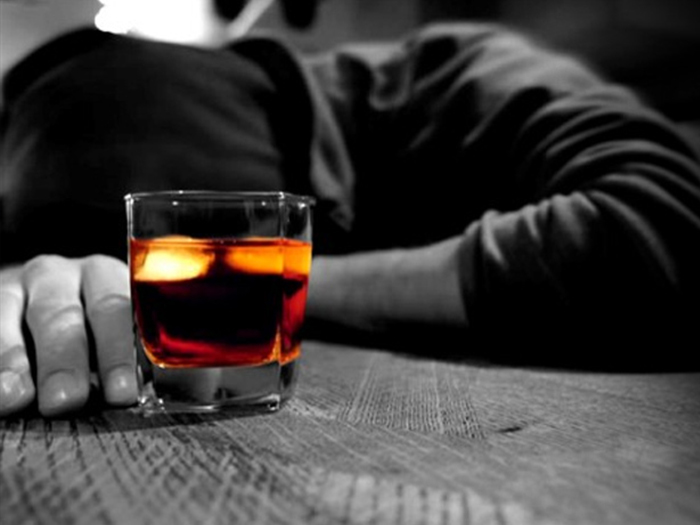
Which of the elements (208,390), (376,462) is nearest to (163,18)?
(208,390)

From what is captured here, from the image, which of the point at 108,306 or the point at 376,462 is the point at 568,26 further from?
the point at 376,462

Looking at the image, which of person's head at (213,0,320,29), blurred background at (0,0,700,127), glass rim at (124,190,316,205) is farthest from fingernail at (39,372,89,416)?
person's head at (213,0,320,29)

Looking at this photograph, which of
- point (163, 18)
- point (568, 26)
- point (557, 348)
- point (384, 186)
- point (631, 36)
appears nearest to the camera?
point (557, 348)

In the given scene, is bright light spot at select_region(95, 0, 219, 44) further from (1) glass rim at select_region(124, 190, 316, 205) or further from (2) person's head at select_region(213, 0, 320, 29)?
(1) glass rim at select_region(124, 190, 316, 205)

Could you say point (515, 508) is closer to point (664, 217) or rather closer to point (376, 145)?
point (664, 217)

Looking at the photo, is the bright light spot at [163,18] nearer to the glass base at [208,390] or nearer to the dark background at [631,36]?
the dark background at [631,36]

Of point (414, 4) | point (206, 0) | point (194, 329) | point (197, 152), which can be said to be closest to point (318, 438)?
point (194, 329)

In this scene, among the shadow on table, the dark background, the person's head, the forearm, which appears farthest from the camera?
the person's head
